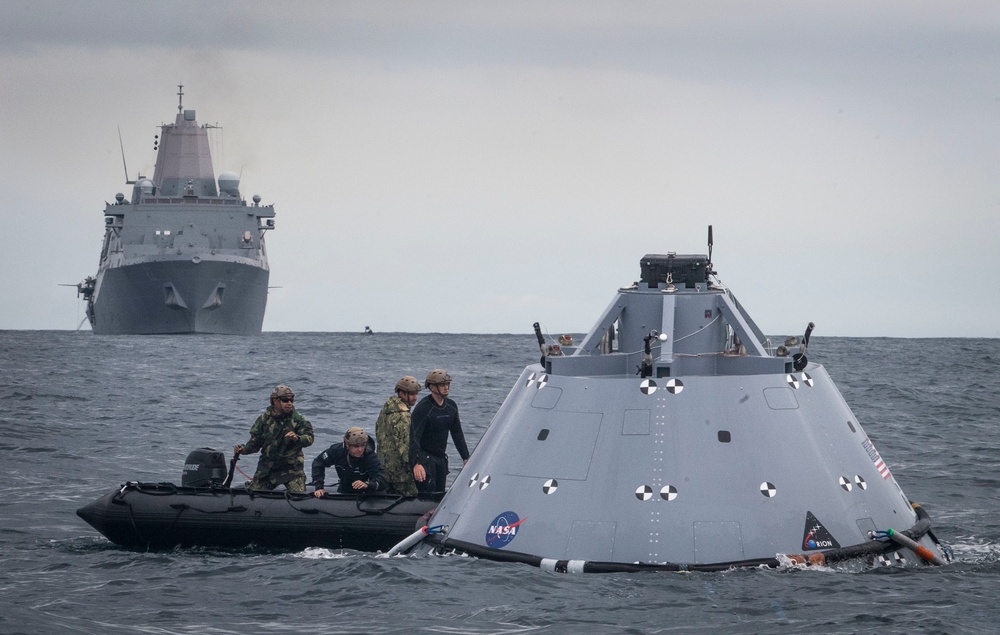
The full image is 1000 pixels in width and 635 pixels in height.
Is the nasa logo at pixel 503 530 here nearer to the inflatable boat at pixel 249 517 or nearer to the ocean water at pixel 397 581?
the ocean water at pixel 397 581

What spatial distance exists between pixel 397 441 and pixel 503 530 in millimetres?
3183

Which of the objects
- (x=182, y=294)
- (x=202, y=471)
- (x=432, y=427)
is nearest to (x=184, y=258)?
(x=182, y=294)

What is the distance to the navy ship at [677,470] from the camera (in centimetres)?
911

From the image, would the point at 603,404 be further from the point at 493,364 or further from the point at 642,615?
the point at 493,364

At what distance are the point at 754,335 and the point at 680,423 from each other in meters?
1.62

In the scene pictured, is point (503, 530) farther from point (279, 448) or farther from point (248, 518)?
point (279, 448)

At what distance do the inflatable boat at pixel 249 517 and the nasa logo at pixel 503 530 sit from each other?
1976 millimetres

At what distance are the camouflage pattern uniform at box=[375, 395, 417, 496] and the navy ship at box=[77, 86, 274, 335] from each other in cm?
6916

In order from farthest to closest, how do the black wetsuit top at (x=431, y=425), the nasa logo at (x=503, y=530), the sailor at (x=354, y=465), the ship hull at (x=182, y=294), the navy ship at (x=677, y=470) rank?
1. the ship hull at (x=182, y=294)
2. the sailor at (x=354, y=465)
3. the black wetsuit top at (x=431, y=425)
4. the nasa logo at (x=503, y=530)
5. the navy ship at (x=677, y=470)

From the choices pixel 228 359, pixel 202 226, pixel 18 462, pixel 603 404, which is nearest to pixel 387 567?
pixel 603 404

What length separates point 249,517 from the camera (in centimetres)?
1223

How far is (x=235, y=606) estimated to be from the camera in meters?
9.65

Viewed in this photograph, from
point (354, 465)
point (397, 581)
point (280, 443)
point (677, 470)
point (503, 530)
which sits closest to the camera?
point (677, 470)

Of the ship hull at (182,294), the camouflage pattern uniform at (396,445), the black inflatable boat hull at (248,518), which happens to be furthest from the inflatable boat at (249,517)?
the ship hull at (182,294)
